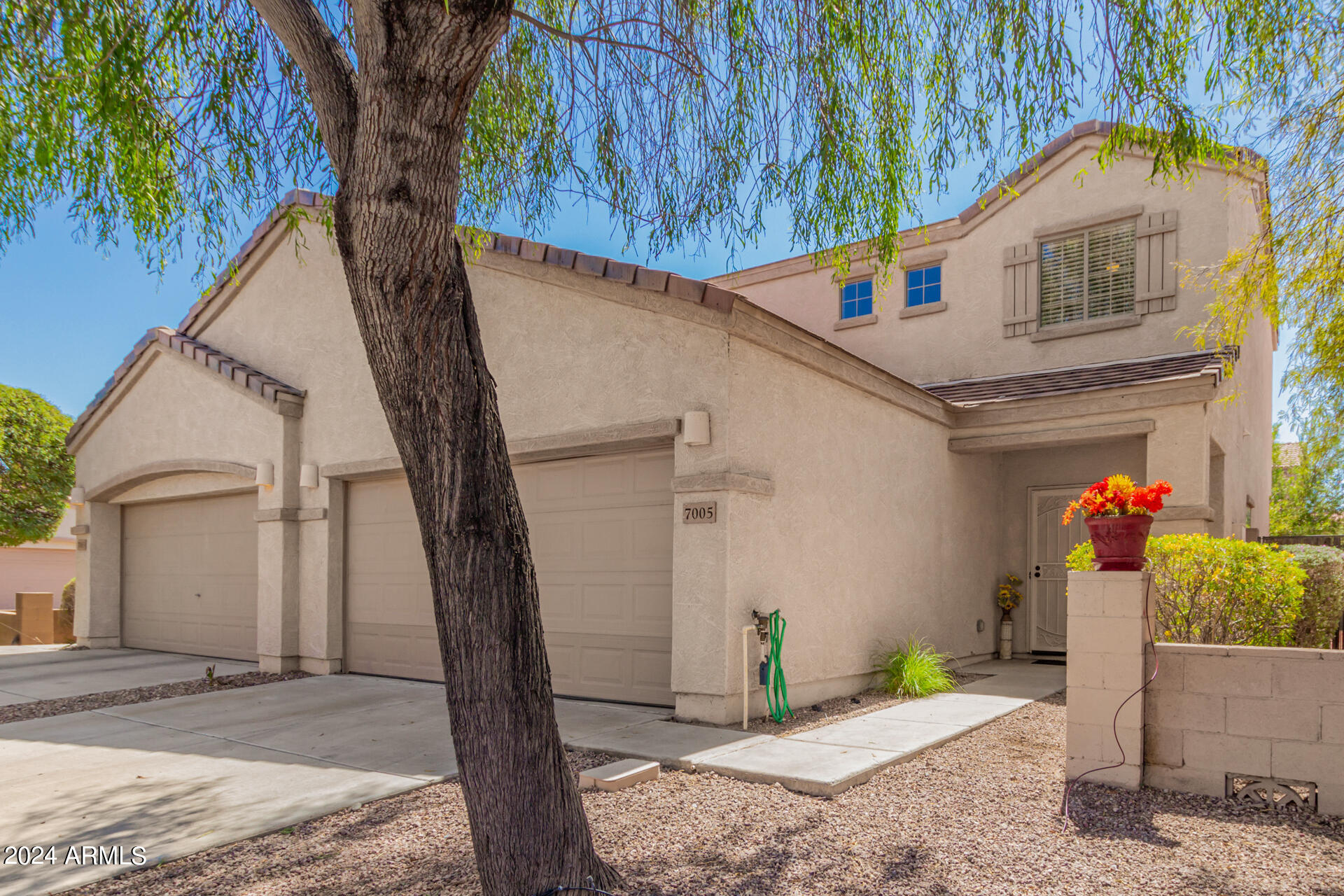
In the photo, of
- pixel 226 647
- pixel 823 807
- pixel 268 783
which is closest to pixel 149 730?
pixel 268 783

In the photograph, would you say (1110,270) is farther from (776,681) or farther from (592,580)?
(592,580)

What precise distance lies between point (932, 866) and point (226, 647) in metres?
10.8

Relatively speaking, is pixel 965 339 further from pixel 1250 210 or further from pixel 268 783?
pixel 268 783

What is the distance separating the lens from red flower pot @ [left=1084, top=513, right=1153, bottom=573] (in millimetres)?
5535

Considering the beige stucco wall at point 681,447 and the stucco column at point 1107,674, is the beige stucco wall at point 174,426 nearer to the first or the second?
the beige stucco wall at point 681,447

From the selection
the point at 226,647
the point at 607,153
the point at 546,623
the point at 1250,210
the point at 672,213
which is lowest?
the point at 226,647

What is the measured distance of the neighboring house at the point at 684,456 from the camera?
7.58 m

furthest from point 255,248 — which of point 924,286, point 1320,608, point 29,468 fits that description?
point 1320,608

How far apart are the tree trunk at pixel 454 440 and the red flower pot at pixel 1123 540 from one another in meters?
3.81

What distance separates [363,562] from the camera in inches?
412

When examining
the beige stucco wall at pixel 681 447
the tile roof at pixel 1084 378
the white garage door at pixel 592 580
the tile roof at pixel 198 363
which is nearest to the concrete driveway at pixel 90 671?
the beige stucco wall at pixel 681 447

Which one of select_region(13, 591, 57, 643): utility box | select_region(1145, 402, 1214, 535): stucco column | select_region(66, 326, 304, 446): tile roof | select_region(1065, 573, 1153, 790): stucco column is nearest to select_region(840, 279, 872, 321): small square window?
select_region(1145, 402, 1214, 535): stucco column

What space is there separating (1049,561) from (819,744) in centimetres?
650

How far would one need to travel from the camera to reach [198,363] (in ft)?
39.4
